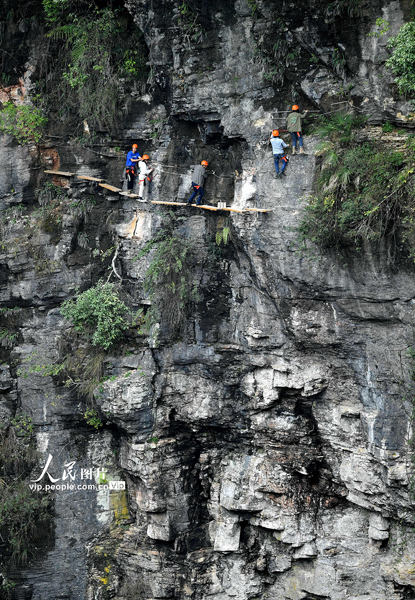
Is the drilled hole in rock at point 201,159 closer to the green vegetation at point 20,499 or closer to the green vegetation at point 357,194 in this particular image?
the green vegetation at point 357,194

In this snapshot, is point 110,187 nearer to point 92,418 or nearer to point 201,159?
point 201,159

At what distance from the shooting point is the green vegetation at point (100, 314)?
46.6ft

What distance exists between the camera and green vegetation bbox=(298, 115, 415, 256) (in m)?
10.8

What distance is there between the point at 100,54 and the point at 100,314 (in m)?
5.83

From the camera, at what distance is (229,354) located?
45.6 feet

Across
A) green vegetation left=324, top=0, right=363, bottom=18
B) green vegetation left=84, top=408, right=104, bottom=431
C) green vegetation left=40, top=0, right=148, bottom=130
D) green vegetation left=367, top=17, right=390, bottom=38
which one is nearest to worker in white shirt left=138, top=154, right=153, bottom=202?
green vegetation left=40, top=0, right=148, bottom=130

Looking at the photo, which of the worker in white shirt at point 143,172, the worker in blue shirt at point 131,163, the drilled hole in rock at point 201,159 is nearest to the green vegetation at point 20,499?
the worker in white shirt at point 143,172

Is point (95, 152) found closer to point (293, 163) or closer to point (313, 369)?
point (293, 163)

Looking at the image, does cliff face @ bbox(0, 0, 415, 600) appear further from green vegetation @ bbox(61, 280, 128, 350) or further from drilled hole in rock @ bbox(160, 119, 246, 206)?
green vegetation @ bbox(61, 280, 128, 350)

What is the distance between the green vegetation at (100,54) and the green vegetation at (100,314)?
150 inches

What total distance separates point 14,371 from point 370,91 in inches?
389

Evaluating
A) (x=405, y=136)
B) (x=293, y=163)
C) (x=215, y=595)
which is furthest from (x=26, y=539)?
(x=405, y=136)

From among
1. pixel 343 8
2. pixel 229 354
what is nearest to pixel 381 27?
pixel 343 8

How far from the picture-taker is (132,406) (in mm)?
14016
